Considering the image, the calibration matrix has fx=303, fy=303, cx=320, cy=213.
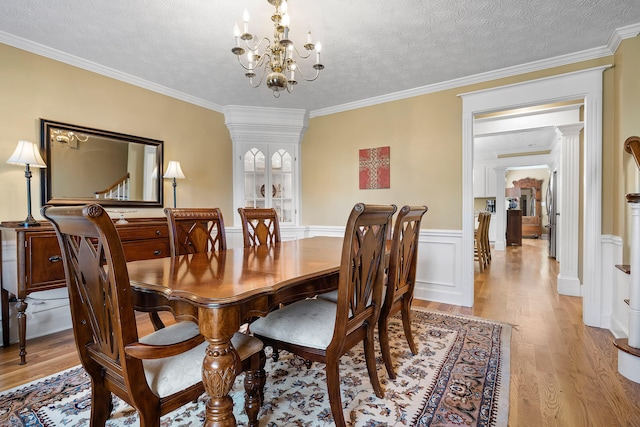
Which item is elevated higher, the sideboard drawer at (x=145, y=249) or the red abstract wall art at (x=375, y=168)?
the red abstract wall art at (x=375, y=168)

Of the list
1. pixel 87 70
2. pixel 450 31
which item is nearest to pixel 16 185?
pixel 87 70

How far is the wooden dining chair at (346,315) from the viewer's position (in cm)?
128

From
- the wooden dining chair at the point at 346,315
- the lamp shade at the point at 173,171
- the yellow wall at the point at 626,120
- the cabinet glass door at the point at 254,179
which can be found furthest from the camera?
the cabinet glass door at the point at 254,179

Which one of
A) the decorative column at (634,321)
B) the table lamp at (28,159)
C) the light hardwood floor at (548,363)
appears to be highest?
the table lamp at (28,159)

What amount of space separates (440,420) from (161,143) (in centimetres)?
348

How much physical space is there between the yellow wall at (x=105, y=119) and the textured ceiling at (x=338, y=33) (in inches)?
6.2

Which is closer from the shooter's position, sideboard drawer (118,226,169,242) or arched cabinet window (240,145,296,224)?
sideboard drawer (118,226,169,242)

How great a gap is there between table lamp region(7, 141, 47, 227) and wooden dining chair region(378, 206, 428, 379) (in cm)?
250

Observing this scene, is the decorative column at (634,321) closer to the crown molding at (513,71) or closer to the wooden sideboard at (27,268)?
Answer: the crown molding at (513,71)

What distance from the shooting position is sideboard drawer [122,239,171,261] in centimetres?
260

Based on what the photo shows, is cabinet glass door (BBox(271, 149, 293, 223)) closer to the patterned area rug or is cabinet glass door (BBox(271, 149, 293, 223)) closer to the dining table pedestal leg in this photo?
the patterned area rug

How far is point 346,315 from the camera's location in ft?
4.27

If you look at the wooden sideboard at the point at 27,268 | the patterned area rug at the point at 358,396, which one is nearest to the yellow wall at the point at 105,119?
the wooden sideboard at the point at 27,268

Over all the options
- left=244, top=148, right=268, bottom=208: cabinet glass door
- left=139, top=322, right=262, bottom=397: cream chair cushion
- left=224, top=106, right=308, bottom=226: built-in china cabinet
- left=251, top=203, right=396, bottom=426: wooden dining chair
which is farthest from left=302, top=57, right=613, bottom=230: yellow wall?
left=139, top=322, right=262, bottom=397: cream chair cushion
